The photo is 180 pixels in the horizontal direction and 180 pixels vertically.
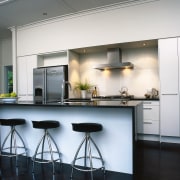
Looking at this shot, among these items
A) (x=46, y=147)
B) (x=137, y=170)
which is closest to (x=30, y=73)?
(x=46, y=147)

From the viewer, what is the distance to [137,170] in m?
2.52

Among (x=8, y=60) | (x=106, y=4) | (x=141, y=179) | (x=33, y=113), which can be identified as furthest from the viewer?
(x=8, y=60)

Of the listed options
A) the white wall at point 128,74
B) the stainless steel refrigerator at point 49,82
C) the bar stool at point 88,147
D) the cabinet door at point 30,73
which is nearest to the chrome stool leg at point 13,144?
the bar stool at point 88,147

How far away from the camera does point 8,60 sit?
21.7ft

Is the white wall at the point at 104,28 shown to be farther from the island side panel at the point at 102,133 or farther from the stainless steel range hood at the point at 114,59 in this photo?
the island side panel at the point at 102,133

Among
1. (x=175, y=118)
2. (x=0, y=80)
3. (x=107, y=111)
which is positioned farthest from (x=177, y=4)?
(x=0, y=80)

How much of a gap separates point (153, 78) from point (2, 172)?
376 cm

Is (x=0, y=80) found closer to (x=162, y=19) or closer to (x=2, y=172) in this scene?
(x=2, y=172)

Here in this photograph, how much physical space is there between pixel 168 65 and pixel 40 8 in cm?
319

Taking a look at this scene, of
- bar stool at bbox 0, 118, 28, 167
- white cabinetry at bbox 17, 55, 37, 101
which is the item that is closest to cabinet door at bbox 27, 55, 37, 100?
white cabinetry at bbox 17, 55, 37, 101

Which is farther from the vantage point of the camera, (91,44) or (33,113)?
(91,44)

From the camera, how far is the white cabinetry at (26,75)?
531cm

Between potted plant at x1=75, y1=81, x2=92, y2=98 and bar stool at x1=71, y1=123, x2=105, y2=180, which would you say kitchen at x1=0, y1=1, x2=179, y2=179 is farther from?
bar stool at x1=71, y1=123, x2=105, y2=180

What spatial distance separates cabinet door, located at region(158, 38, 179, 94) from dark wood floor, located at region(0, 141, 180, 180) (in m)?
1.25
